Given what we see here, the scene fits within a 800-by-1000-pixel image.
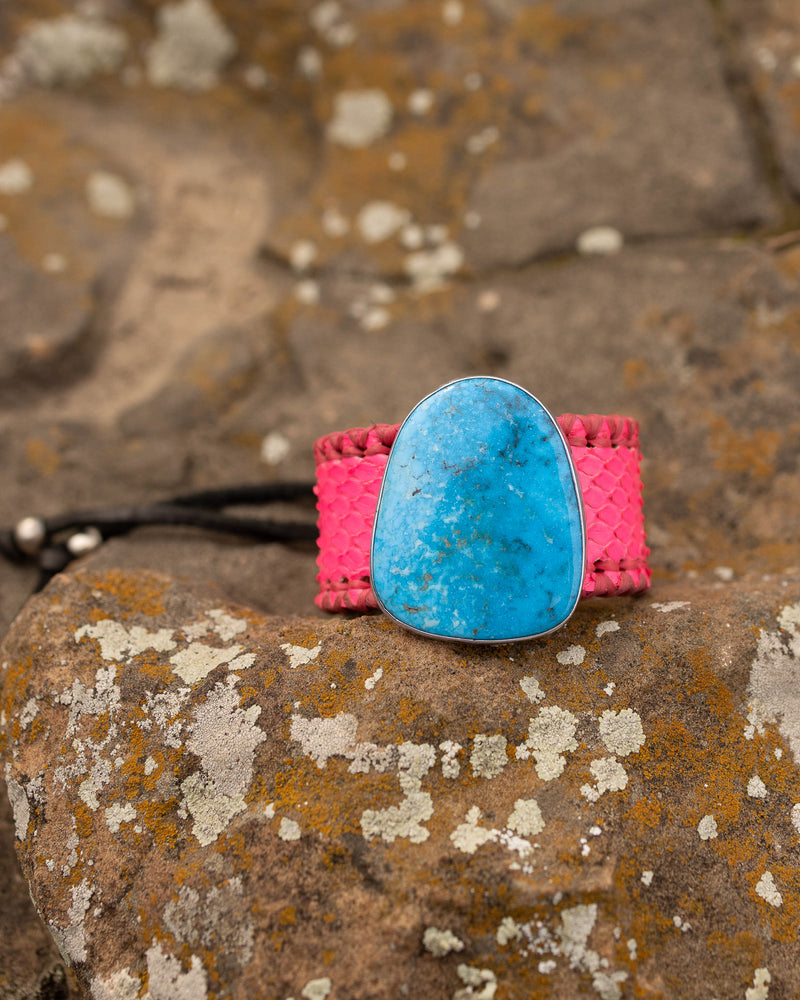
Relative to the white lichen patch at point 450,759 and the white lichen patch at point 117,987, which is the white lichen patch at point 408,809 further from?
the white lichen patch at point 117,987

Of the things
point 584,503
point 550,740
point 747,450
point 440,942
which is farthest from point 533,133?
point 440,942

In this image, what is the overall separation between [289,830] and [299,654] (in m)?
0.36

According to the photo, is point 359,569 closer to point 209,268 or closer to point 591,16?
point 209,268

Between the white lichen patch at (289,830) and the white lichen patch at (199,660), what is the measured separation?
13.7 inches

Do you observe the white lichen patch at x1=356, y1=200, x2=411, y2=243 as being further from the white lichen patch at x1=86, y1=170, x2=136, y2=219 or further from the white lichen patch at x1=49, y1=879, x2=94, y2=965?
the white lichen patch at x1=49, y1=879, x2=94, y2=965

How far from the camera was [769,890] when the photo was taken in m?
1.43

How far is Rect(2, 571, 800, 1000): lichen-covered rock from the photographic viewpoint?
4.52 ft

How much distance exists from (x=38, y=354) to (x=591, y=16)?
2210mm

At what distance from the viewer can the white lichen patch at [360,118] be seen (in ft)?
8.77

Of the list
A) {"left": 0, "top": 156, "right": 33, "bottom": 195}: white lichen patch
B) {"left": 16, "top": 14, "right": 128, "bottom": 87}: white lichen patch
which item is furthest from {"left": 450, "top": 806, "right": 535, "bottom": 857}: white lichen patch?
{"left": 16, "top": 14, "right": 128, "bottom": 87}: white lichen patch

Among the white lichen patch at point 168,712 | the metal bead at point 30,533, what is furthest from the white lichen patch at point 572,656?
the metal bead at point 30,533

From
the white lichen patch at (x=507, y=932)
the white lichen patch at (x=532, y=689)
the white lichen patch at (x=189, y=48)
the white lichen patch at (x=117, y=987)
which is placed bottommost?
the white lichen patch at (x=507, y=932)

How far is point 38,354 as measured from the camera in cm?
249

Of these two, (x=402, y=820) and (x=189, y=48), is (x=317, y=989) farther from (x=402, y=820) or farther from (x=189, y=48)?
(x=189, y=48)
